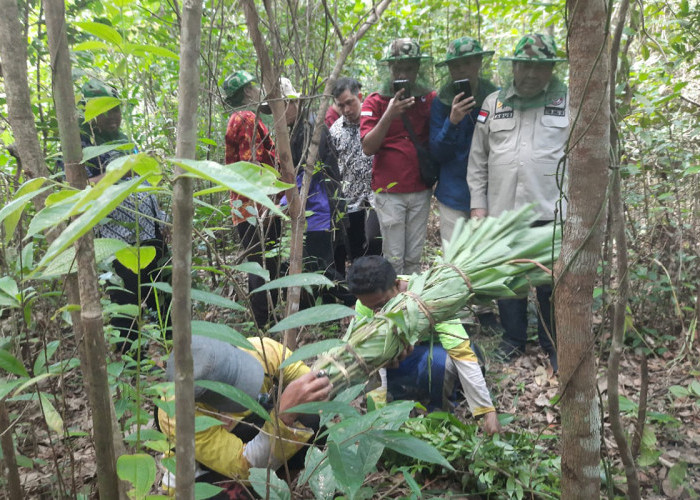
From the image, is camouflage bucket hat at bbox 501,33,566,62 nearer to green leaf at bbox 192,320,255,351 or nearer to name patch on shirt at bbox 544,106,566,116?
name patch on shirt at bbox 544,106,566,116

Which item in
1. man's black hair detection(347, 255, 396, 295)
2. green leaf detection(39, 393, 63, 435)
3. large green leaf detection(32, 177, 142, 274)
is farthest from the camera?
man's black hair detection(347, 255, 396, 295)

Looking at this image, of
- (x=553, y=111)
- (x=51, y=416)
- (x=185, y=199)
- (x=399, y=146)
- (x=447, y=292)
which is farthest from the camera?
(x=399, y=146)

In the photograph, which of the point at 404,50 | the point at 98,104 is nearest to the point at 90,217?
the point at 98,104

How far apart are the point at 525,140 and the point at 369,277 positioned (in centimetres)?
132

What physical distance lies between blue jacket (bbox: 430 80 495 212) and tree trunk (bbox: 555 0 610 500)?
2.05m

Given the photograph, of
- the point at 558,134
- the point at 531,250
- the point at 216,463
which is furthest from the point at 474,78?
the point at 216,463

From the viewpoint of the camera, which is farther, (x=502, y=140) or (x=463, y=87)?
(x=463, y=87)

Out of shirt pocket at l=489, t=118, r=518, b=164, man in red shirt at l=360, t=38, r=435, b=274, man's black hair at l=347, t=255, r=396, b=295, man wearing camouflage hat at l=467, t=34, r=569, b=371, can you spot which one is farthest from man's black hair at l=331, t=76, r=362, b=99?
man's black hair at l=347, t=255, r=396, b=295

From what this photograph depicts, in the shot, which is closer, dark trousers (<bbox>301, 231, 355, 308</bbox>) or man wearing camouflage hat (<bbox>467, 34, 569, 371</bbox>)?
man wearing camouflage hat (<bbox>467, 34, 569, 371</bbox>)

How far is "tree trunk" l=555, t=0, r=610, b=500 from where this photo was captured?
4.02 ft

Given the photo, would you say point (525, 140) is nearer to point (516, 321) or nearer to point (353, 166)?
point (516, 321)

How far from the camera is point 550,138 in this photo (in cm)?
296

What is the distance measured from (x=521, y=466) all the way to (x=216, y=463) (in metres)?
1.20

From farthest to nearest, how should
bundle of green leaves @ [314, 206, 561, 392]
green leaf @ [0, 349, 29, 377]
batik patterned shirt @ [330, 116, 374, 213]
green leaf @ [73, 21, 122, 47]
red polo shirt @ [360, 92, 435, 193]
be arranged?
batik patterned shirt @ [330, 116, 374, 213]
red polo shirt @ [360, 92, 435, 193]
bundle of green leaves @ [314, 206, 561, 392]
green leaf @ [0, 349, 29, 377]
green leaf @ [73, 21, 122, 47]
